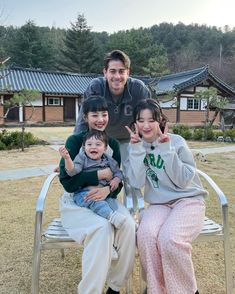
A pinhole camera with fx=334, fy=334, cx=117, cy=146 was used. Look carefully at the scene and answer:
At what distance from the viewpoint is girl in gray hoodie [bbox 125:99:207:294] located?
6.03 ft

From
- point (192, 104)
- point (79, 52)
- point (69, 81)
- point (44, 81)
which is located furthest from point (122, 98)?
point (79, 52)

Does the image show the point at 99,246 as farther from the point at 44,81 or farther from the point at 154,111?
the point at 44,81

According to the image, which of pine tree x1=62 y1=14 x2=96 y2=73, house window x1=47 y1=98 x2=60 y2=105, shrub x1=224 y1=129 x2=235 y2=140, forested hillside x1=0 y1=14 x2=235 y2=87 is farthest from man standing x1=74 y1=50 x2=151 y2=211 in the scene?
pine tree x1=62 y1=14 x2=96 y2=73

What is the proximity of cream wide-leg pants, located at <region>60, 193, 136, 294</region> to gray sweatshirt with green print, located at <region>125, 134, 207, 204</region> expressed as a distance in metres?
0.27

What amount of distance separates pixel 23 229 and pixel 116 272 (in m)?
1.74

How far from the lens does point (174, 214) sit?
6.75 feet

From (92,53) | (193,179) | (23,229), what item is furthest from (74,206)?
(92,53)

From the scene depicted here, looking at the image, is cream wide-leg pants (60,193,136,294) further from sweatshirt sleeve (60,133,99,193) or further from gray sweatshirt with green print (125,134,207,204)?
gray sweatshirt with green print (125,134,207,204)

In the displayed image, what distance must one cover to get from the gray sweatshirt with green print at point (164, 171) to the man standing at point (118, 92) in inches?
23.9

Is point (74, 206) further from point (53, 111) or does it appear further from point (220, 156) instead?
point (53, 111)

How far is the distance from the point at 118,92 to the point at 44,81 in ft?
73.7

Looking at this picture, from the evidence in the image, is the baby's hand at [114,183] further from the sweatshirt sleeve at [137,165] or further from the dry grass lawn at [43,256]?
the dry grass lawn at [43,256]

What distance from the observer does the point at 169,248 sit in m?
1.83

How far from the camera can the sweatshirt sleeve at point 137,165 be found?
2193 millimetres
